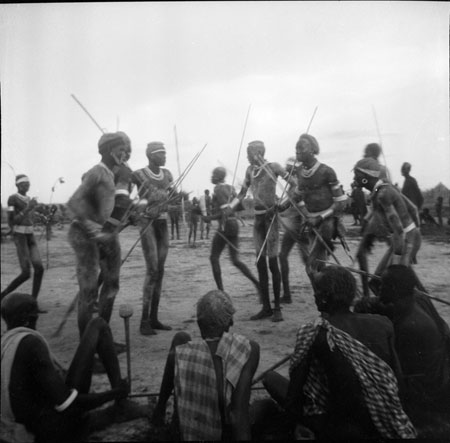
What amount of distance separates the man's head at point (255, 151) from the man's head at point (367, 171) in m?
0.86

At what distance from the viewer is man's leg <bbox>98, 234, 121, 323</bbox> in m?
3.51

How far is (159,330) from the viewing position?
4.11 meters

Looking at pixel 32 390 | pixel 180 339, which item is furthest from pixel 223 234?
pixel 32 390

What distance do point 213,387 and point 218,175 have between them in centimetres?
246

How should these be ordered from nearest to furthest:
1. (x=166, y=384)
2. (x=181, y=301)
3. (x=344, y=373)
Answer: (x=344, y=373) < (x=166, y=384) < (x=181, y=301)

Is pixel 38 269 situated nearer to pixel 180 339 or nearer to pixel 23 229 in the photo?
pixel 23 229

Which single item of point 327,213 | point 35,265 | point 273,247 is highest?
point 327,213

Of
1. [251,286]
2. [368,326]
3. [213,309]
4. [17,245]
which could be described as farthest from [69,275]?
[368,326]

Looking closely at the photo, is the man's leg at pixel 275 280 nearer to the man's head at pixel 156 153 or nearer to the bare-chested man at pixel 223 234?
the bare-chested man at pixel 223 234

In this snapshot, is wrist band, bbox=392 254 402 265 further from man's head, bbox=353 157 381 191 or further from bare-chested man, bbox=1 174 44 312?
bare-chested man, bbox=1 174 44 312

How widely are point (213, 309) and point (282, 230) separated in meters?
2.78

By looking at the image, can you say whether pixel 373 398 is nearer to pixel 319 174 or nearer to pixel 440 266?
pixel 319 174

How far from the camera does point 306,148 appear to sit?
13.4 feet

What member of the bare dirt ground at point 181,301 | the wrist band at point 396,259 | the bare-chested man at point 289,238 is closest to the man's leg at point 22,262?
the bare dirt ground at point 181,301
